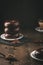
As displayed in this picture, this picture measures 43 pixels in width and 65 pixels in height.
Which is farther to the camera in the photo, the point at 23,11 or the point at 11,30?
the point at 23,11

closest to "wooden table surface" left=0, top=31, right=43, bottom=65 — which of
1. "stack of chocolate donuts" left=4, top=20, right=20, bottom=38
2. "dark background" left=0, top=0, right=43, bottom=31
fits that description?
"stack of chocolate donuts" left=4, top=20, right=20, bottom=38

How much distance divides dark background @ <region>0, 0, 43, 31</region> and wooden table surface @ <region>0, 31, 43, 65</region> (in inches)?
19.5

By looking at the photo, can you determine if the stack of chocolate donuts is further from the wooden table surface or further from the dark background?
the dark background

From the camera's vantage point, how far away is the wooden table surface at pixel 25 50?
52.7 inches

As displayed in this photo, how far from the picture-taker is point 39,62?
4.39 ft

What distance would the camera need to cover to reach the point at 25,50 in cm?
154

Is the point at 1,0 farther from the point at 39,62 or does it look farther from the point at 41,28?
the point at 39,62

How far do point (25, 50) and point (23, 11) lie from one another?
932 mm

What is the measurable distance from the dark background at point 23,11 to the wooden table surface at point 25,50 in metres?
0.50

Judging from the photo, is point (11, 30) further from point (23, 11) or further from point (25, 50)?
point (23, 11)

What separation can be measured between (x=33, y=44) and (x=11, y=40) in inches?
7.0

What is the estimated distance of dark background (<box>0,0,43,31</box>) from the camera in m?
2.39

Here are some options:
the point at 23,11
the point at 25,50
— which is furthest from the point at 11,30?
the point at 23,11

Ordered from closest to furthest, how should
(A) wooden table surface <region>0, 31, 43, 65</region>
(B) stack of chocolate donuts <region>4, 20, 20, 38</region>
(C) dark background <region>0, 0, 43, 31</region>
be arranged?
1. (A) wooden table surface <region>0, 31, 43, 65</region>
2. (B) stack of chocolate donuts <region>4, 20, 20, 38</region>
3. (C) dark background <region>0, 0, 43, 31</region>
